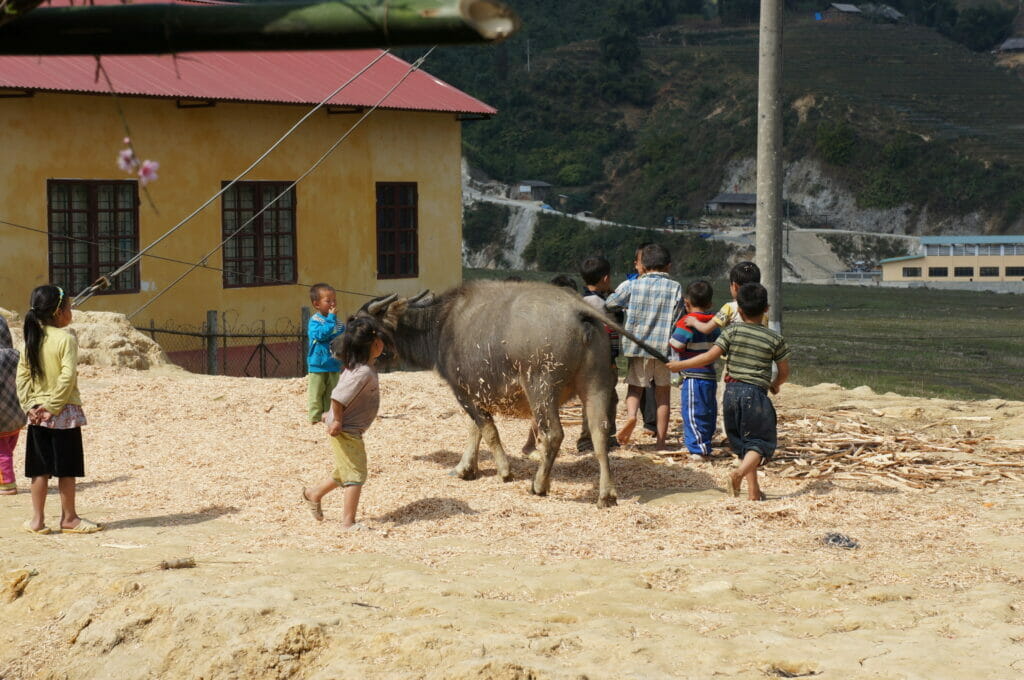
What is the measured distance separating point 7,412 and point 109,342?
6.71 m

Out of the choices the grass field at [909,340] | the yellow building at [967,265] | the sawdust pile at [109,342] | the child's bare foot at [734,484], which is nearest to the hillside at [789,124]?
the yellow building at [967,265]

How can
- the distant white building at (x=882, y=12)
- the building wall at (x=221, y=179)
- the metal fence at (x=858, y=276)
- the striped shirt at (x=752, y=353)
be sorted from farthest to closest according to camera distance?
the distant white building at (x=882, y=12), the metal fence at (x=858, y=276), the building wall at (x=221, y=179), the striped shirt at (x=752, y=353)

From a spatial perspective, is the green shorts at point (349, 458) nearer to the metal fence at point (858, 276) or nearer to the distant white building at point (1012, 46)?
the metal fence at point (858, 276)

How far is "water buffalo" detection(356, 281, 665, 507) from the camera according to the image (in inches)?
344

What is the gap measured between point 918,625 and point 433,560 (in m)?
2.76

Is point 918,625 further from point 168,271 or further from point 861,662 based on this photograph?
point 168,271

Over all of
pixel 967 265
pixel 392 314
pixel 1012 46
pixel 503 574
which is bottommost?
pixel 503 574

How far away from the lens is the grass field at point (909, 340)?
24.9m

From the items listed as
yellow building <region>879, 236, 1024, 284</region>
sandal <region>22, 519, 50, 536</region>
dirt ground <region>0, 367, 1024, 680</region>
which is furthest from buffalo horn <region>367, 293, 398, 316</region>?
yellow building <region>879, 236, 1024, 284</region>

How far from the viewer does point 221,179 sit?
1967 centimetres

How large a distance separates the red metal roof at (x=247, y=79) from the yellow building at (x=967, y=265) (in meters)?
40.8

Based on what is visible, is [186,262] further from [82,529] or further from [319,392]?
[82,529]

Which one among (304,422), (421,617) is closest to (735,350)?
(421,617)

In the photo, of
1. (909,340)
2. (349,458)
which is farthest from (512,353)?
(909,340)
